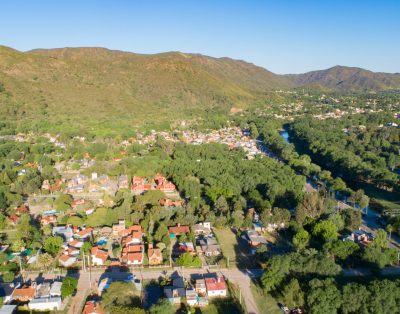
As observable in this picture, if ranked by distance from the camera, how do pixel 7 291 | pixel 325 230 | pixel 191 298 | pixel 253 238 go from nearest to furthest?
1. pixel 191 298
2. pixel 7 291
3. pixel 325 230
4. pixel 253 238

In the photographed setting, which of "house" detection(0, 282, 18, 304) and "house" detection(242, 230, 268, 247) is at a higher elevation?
"house" detection(242, 230, 268, 247)

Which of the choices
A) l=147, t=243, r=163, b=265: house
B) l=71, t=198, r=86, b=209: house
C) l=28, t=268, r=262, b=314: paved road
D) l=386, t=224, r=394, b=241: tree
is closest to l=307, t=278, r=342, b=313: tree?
l=28, t=268, r=262, b=314: paved road

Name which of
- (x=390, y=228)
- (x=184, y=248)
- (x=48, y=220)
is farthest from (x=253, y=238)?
(x=48, y=220)

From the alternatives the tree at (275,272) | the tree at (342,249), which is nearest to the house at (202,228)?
the tree at (275,272)

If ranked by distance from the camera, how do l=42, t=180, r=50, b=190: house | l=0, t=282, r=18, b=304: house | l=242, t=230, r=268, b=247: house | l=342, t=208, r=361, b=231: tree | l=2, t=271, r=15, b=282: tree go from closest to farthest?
l=0, t=282, r=18, b=304: house
l=2, t=271, r=15, b=282: tree
l=242, t=230, r=268, b=247: house
l=342, t=208, r=361, b=231: tree
l=42, t=180, r=50, b=190: house

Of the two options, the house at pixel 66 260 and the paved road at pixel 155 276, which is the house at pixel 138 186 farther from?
the paved road at pixel 155 276

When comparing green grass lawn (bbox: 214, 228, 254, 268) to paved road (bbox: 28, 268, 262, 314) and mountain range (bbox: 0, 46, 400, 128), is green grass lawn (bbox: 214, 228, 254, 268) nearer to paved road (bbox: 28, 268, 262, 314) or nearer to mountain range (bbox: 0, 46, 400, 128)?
paved road (bbox: 28, 268, 262, 314)

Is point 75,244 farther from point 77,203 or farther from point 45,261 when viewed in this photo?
point 77,203

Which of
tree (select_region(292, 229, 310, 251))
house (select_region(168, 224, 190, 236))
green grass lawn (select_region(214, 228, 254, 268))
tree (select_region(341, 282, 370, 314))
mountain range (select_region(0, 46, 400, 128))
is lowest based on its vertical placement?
green grass lawn (select_region(214, 228, 254, 268))
